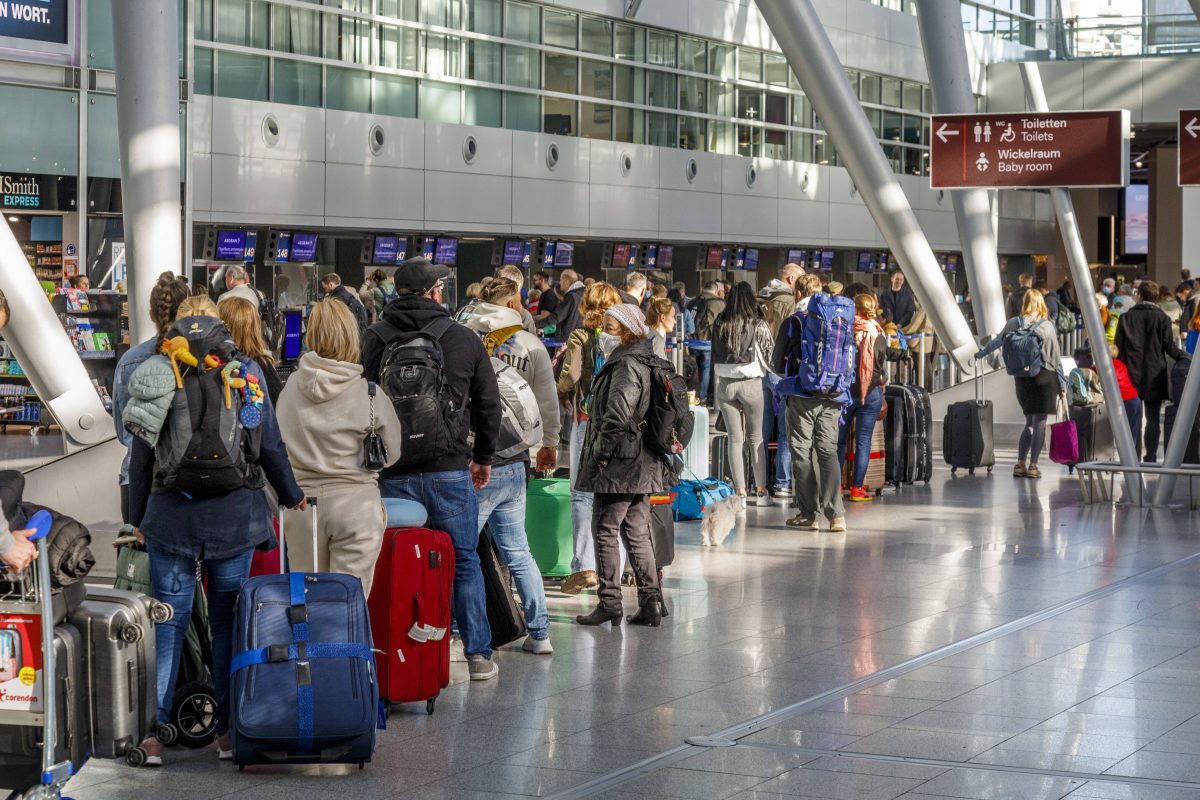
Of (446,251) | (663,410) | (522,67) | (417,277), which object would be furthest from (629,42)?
(417,277)

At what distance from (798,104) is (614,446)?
111 ft

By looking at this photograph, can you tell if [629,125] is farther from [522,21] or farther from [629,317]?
[629,317]

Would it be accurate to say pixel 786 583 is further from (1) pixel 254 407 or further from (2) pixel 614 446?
(1) pixel 254 407

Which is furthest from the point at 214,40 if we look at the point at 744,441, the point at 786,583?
the point at 786,583

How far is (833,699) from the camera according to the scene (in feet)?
24.2

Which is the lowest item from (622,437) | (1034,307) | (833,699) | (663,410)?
(833,699)

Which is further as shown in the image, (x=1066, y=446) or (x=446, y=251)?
(x=446, y=251)

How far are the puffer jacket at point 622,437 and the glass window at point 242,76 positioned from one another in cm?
1955

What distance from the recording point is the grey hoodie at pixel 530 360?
8.49 meters

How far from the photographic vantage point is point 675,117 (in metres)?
37.4

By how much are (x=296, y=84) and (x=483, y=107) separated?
15.2 ft

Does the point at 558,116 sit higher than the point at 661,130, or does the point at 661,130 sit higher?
the point at 661,130

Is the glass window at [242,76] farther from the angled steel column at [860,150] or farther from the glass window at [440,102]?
the angled steel column at [860,150]

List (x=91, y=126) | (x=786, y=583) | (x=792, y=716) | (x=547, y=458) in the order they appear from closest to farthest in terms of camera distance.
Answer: (x=792, y=716), (x=547, y=458), (x=786, y=583), (x=91, y=126)
